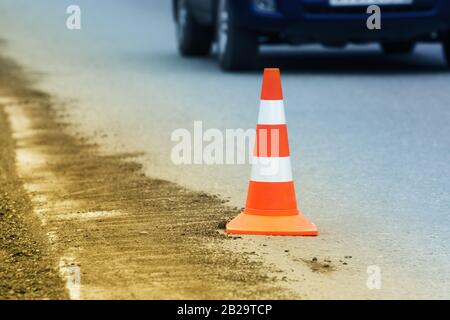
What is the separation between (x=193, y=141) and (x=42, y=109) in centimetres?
263

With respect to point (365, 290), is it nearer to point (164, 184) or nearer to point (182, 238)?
point (182, 238)

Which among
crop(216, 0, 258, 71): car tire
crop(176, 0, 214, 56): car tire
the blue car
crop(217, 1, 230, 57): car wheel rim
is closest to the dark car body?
the blue car

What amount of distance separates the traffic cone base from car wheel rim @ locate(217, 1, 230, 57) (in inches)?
297

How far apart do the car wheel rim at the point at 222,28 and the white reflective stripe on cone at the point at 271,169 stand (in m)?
7.34

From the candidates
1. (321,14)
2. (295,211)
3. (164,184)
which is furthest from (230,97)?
(295,211)

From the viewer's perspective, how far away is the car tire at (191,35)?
54.4 ft

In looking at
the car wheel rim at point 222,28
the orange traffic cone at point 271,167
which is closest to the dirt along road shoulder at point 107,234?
the orange traffic cone at point 271,167

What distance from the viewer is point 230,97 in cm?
1254

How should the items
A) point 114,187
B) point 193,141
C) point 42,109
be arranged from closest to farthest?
point 114,187 → point 193,141 → point 42,109

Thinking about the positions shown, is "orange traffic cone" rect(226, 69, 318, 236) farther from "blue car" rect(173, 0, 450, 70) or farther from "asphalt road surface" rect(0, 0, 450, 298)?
"blue car" rect(173, 0, 450, 70)

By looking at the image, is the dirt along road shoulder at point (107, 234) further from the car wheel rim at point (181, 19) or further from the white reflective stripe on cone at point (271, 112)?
the car wheel rim at point (181, 19)

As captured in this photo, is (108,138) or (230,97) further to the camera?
(230,97)
